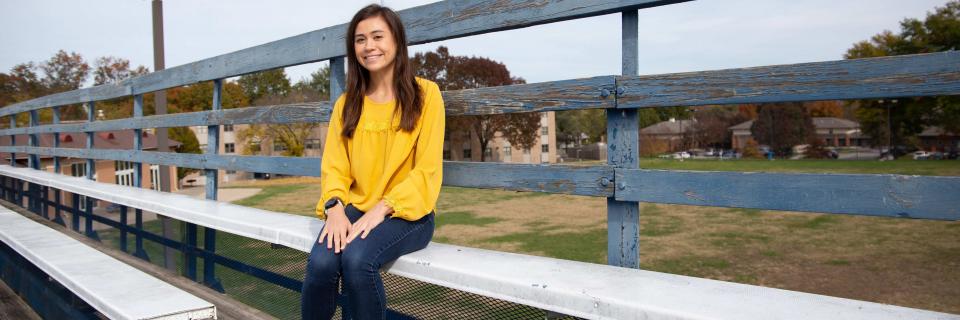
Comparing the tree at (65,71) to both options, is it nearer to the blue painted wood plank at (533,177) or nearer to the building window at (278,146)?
the building window at (278,146)

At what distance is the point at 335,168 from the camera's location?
219cm

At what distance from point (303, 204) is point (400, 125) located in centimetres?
2478

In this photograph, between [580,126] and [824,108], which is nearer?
[580,126]

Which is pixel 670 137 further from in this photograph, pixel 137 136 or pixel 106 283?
pixel 106 283

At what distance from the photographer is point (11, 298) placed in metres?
3.25

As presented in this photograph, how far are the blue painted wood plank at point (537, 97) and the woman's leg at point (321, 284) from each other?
680 mm

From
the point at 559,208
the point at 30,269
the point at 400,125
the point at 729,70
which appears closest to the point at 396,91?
the point at 400,125

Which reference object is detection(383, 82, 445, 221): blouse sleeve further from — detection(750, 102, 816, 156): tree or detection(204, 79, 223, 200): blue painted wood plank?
detection(750, 102, 816, 156): tree

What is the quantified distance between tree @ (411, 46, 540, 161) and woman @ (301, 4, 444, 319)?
1748 inches

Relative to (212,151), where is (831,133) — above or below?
above

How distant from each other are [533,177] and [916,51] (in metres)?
44.6

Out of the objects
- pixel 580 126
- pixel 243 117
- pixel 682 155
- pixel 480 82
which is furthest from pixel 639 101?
pixel 682 155

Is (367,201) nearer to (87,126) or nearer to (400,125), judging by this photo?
(400,125)

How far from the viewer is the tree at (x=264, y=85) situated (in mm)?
52812
